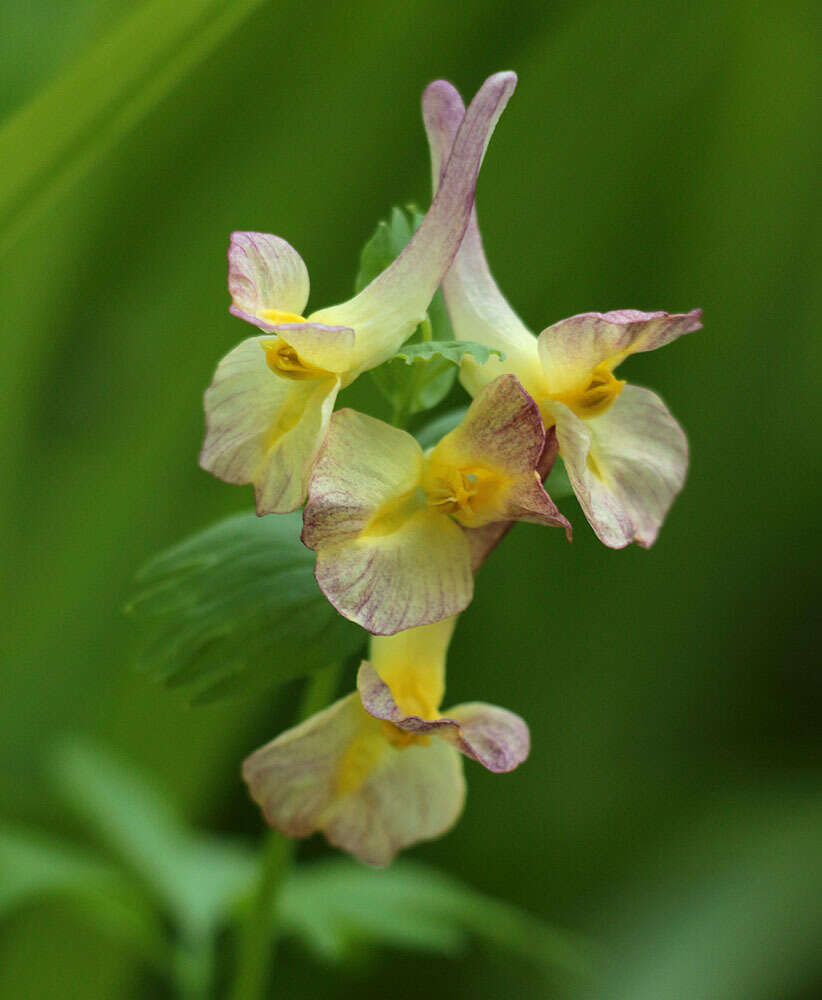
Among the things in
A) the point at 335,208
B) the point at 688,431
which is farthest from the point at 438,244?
the point at 688,431

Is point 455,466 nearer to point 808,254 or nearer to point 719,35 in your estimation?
point 719,35

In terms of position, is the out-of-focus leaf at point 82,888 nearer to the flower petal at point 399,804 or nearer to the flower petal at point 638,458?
the flower petal at point 399,804

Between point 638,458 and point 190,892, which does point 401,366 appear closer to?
point 638,458

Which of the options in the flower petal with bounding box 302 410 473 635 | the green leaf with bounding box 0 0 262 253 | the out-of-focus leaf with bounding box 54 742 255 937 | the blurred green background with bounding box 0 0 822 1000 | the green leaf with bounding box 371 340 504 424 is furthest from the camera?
the blurred green background with bounding box 0 0 822 1000

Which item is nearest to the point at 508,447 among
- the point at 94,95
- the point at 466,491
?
the point at 466,491

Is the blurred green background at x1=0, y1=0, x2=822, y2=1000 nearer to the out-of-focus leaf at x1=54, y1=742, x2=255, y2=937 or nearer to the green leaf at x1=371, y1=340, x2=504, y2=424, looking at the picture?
the out-of-focus leaf at x1=54, y1=742, x2=255, y2=937

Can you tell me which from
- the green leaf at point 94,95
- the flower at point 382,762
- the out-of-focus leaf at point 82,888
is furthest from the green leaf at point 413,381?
the out-of-focus leaf at point 82,888

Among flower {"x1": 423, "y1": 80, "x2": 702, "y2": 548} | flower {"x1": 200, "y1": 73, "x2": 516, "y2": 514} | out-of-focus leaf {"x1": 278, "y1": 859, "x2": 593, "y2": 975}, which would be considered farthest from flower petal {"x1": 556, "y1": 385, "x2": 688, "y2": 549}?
out-of-focus leaf {"x1": 278, "y1": 859, "x2": 593, "y2": 975}
